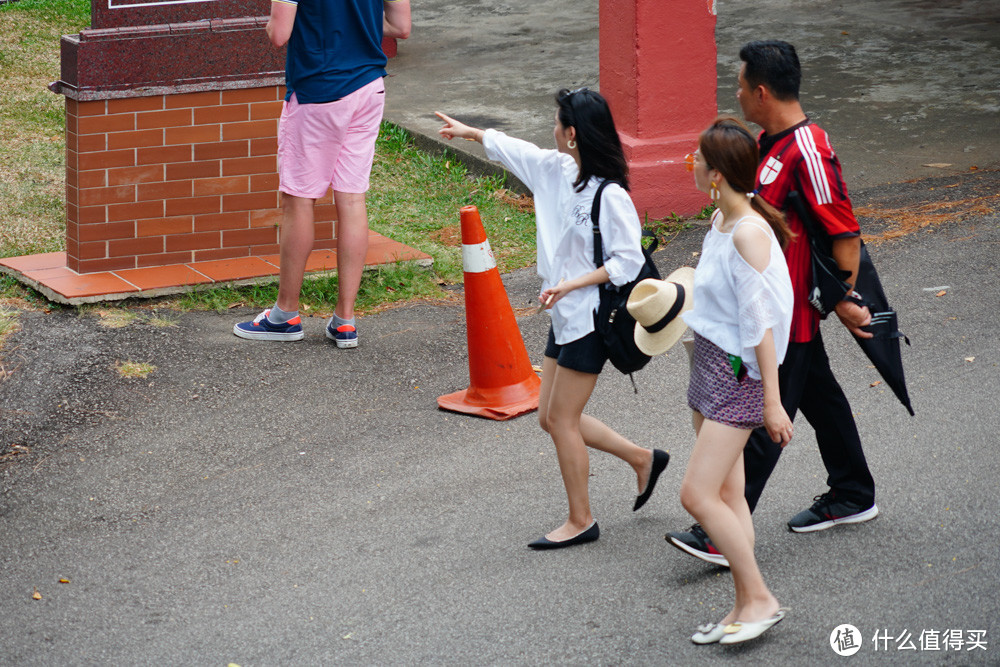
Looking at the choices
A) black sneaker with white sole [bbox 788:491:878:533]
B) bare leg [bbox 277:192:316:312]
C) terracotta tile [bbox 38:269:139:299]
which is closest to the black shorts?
black sneaker with white sole [bbox 788:491:878:533]

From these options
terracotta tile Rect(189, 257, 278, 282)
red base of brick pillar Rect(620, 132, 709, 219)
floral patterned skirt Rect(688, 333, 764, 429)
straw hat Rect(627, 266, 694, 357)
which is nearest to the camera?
floral patterned skirt Rect(688, 333, 764, 429)

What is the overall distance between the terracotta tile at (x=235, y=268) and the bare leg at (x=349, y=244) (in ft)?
2.73

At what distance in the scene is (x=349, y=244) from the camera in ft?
19.7

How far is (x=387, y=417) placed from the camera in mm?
5246

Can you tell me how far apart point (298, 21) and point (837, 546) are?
3.61 m

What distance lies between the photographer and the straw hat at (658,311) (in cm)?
369

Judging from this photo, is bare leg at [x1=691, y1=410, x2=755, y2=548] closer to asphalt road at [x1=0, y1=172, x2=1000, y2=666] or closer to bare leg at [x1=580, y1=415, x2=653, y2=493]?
asphalt road at [x1=0, y1=172, x2=1000, y2=666]

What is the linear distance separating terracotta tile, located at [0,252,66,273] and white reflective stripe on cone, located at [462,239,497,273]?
2.78m

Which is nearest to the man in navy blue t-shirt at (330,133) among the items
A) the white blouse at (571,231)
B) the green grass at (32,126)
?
the green grass at (32,126)

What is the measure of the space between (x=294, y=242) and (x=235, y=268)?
938 millimetres

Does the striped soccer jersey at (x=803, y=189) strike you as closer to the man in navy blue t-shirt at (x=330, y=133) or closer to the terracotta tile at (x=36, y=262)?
the man in navy blue t-shirt at (x=330, y=133)

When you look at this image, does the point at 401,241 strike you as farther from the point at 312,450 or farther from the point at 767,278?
the point at 767,278

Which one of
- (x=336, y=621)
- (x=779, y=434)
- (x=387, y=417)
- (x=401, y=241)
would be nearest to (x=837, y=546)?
(x=779, y=434)

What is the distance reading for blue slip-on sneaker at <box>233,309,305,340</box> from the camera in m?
6.02
